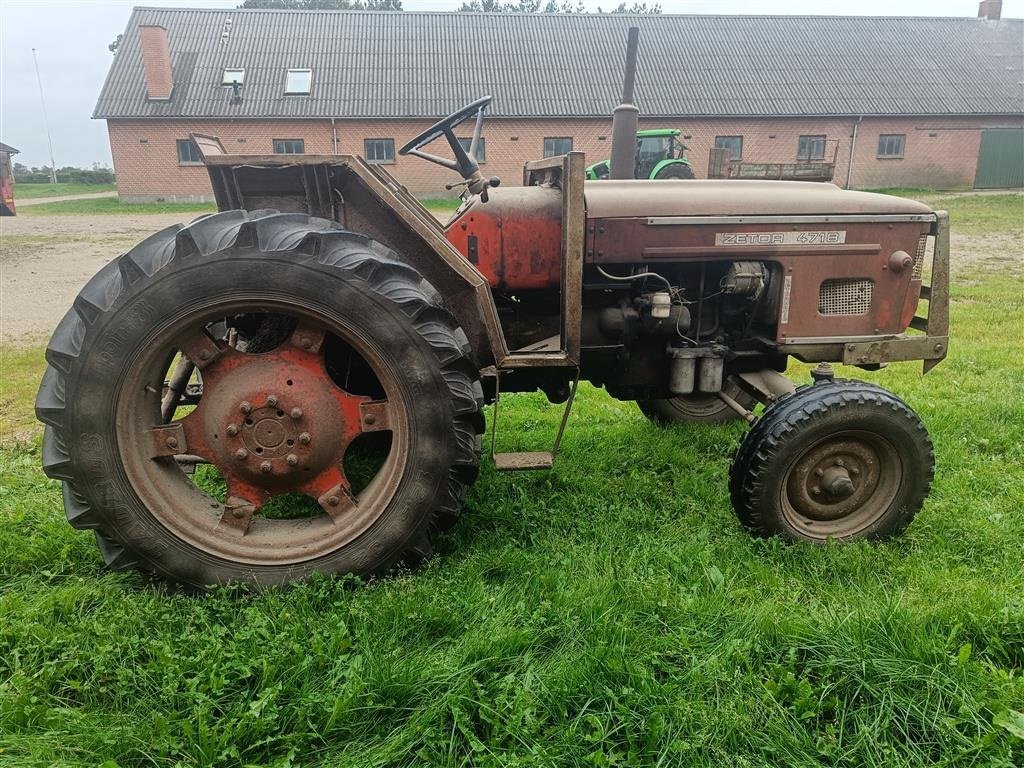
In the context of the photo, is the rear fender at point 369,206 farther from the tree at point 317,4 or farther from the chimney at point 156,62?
the tree at point 317,4

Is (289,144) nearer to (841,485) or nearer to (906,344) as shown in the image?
(906,344)

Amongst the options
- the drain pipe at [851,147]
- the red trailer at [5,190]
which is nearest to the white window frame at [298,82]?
the red trailer at [5,190]

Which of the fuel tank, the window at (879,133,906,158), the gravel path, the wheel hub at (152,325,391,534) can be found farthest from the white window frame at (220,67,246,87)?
the wheel hub at (152,325,391,534)

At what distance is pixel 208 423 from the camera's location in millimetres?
2646

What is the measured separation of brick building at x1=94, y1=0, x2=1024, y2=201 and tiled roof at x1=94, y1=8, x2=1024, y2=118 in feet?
0.24

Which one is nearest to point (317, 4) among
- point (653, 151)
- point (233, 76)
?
point (233, 76)

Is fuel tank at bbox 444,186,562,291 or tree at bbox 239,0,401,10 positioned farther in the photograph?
tree at bbox 239,0,401,10

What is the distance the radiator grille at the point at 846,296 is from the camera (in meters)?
3.31

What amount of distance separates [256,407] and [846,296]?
104 inches

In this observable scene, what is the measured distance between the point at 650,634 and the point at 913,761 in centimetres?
80

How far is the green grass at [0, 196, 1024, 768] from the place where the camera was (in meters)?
1.97

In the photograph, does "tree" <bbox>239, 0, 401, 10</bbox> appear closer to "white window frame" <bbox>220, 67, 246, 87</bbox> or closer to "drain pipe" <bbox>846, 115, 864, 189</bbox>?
"white window frame" <bbox>220, 67, 246, 87</bbox>

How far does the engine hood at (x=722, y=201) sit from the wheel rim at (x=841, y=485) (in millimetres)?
1025

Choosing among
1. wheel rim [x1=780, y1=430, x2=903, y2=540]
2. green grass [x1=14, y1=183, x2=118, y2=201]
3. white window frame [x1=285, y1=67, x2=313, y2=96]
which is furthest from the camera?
green grass [x1=14, y1=183, x2=118, y2=201]
